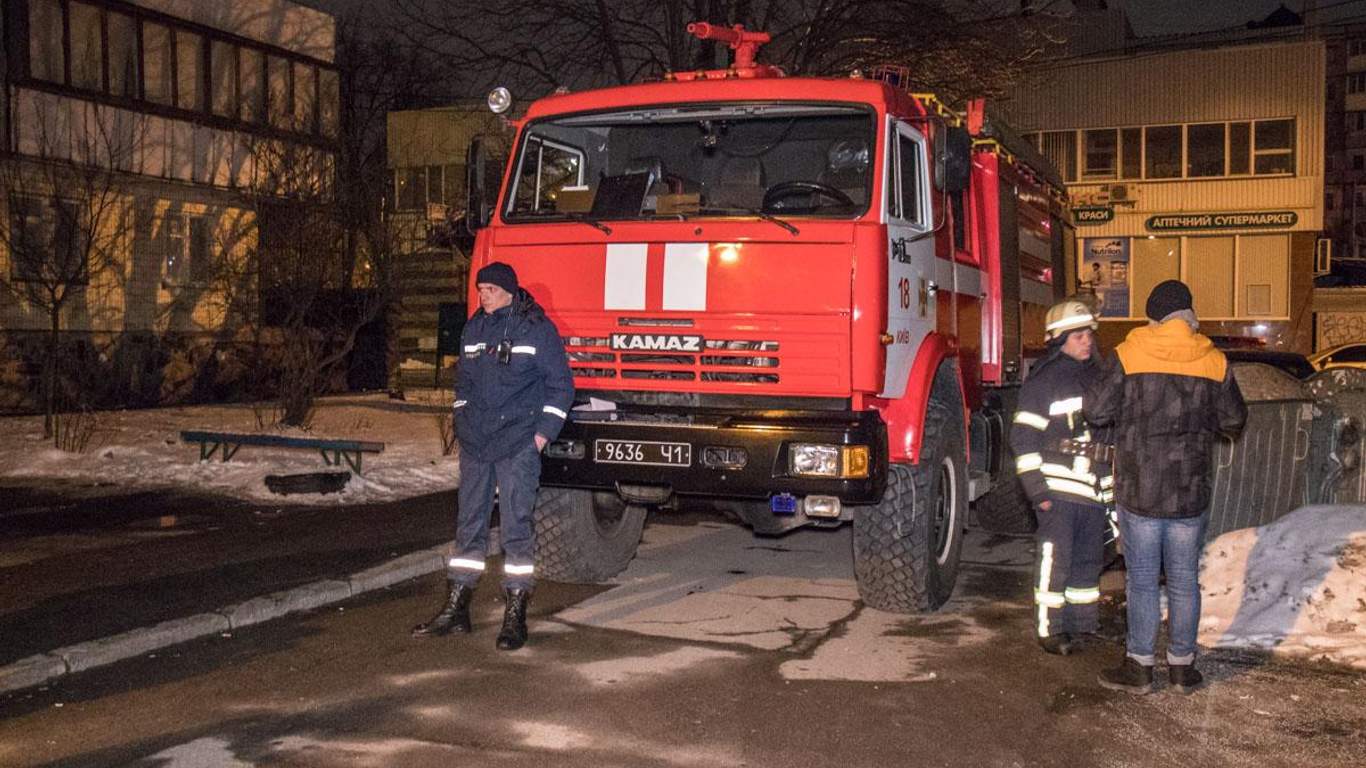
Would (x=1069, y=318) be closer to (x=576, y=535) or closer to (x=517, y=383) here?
(x=517, y=383)

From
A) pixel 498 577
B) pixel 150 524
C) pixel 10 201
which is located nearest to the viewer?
pixel 498 577

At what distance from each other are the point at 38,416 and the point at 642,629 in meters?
14.8

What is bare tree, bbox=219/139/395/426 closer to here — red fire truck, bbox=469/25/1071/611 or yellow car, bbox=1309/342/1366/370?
Answer: red fire truck, bbox=469/25/1071/611

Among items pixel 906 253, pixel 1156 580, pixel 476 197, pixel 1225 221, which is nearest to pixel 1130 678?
pixel 1156 580

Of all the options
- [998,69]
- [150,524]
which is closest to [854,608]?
[150,524]

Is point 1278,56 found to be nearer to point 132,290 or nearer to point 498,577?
point 132,290

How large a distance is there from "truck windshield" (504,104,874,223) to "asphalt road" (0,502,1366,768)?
233cm

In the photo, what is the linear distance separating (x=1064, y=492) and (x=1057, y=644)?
0.77 meters

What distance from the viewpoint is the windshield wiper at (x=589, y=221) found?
24.7ft

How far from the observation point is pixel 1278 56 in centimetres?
3556

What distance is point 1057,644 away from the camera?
22.4ft

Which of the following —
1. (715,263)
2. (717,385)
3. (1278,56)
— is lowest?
(717,385)

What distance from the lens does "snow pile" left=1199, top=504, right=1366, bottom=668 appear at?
673cm

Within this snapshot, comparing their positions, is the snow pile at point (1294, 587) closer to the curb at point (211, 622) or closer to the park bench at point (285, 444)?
the curb at point (211, 622)
